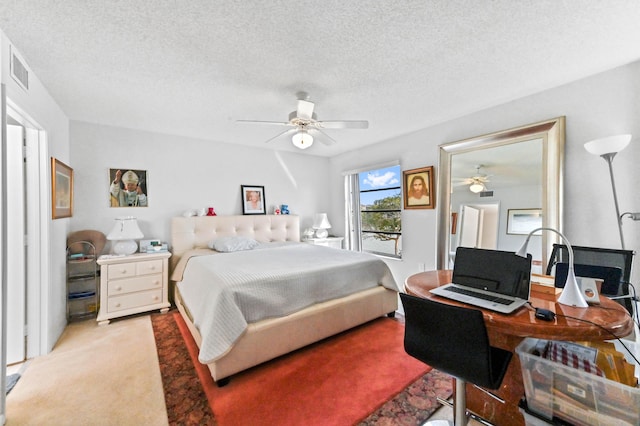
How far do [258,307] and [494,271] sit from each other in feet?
5.51

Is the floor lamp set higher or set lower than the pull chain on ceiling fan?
higher

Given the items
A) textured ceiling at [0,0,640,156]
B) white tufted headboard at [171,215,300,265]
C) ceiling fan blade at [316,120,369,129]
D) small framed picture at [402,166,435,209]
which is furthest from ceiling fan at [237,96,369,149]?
white tufted headboard at [171,215,300,265]

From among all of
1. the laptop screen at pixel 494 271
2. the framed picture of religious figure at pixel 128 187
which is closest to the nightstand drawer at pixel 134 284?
the framed picture of religious figure at pixel 128 187

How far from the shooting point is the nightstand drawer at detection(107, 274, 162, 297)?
9.69ft

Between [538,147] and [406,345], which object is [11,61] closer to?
[406,345]

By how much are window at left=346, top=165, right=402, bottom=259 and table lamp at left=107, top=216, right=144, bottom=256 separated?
3.46 metres

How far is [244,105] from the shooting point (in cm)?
272

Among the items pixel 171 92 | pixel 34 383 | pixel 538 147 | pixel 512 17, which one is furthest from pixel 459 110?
pixel 34 383

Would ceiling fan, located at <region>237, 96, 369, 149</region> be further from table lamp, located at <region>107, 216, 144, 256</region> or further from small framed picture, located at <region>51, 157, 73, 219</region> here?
table lamp, located at <region>107, 216, 144, 256</region>

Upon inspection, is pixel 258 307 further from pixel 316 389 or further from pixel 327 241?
pixel 327 241

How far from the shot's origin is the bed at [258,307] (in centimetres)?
190

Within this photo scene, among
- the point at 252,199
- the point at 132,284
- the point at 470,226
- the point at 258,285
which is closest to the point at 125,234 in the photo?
the point at 132,284

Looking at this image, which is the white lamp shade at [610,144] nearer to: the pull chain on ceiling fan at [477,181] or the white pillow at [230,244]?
the pull chain on ceiling fan at [477,181]

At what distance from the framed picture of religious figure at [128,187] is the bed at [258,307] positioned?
55 centimetres
